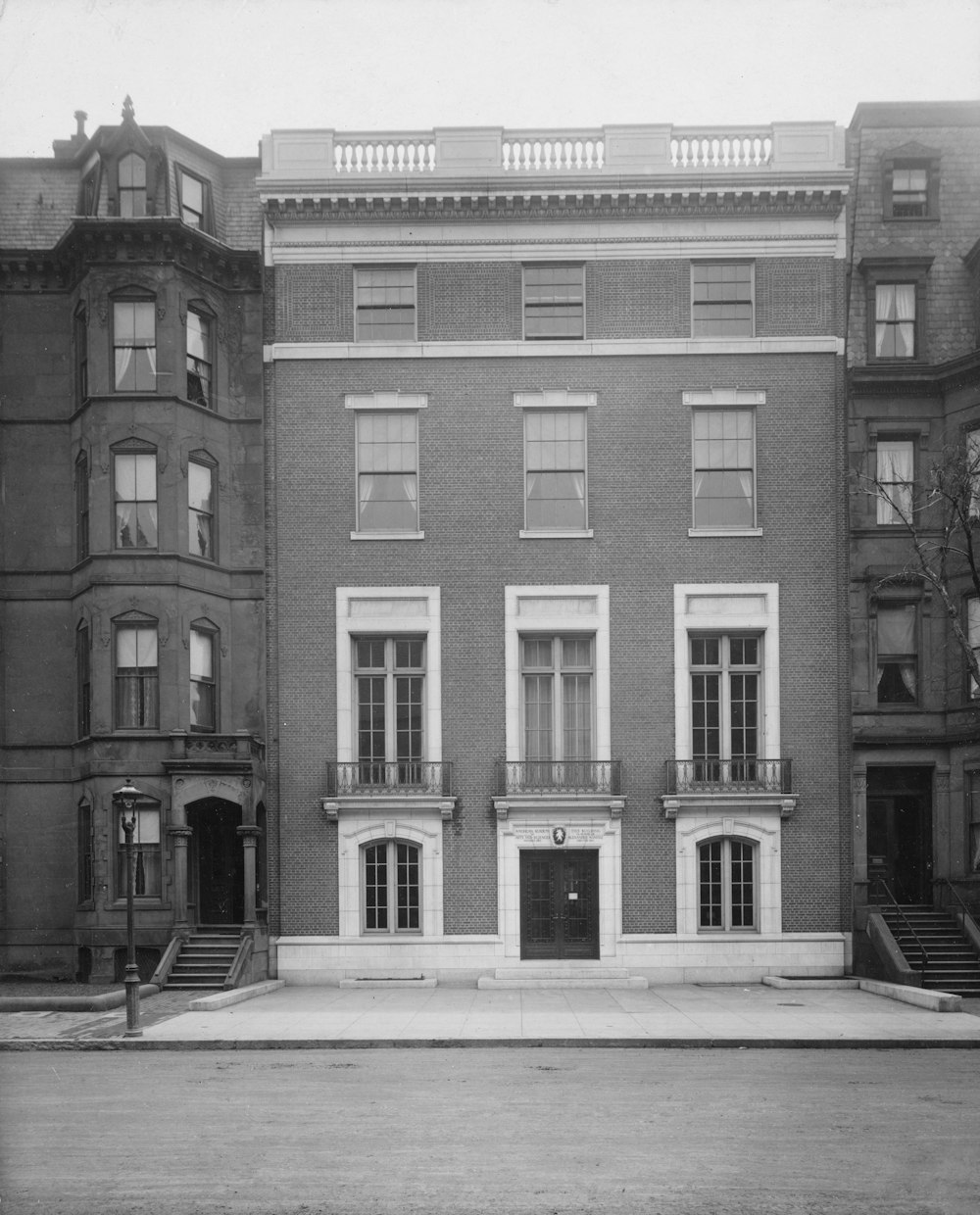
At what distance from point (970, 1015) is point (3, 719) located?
2000 centimetres

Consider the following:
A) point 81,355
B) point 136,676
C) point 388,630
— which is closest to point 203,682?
point 136,676

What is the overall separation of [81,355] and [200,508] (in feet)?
13.6

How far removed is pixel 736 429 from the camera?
27.5 m

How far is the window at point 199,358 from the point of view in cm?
2808

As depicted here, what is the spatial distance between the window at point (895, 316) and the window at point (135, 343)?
15.9 metres

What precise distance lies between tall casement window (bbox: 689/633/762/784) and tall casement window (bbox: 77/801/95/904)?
1264 cm

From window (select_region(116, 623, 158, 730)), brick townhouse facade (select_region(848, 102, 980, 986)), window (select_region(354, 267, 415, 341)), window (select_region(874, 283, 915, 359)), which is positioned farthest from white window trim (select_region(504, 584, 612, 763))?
window (select_region(874, 283, 915, 359))

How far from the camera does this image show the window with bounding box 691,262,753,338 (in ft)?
90.4

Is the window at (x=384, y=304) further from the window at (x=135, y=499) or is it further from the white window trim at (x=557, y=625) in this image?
the white window trim at (x=557, y=625)

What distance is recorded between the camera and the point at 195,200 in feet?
96.9

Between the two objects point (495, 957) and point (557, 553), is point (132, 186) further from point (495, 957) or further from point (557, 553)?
point (495, 957)

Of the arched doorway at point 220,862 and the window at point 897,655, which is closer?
the arched doorway at point 220,862

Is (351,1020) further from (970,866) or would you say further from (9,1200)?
(970,866)

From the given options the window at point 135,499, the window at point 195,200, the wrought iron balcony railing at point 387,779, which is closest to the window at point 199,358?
the window at point 135,499
